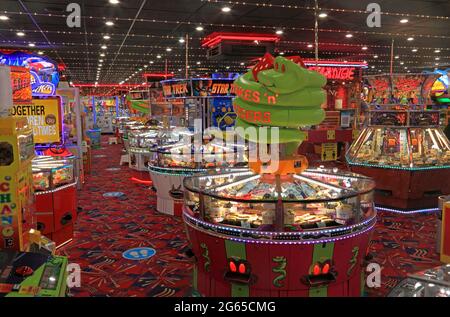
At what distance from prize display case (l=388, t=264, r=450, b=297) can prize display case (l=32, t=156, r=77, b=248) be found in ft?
16.0

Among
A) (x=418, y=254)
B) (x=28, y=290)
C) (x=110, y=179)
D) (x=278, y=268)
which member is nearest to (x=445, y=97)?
(x=418, y=254)

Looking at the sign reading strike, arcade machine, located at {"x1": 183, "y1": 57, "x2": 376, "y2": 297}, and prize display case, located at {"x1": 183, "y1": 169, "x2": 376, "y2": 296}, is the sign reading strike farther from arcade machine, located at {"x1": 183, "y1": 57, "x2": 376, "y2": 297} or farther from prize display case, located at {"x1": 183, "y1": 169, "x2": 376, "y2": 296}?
prize display case, located at {"x1": 183, "y1": 169, "x2": 376, "y2": 296}

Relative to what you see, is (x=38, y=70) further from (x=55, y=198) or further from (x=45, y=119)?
(x=55, y=198)

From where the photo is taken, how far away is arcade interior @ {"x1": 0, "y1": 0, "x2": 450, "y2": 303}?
393 cm

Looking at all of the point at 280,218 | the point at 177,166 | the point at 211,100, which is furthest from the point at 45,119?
the point at 280,218

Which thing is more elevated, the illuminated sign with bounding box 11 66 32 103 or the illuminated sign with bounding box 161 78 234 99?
the illuminated sign with bounding box 161 78 234 99

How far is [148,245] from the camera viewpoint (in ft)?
20.6

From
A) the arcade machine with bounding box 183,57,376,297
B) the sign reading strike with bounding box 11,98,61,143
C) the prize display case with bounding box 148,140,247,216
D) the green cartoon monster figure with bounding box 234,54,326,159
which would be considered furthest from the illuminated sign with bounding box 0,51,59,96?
the green cartoon monster figure with bounding box 234,54,326,159

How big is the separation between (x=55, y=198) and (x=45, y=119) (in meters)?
1.67

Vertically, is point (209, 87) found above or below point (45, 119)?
above

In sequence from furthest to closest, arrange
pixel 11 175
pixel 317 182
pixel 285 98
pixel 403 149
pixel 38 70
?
pixel 403 149 < pixel 38 70 < pixel 317 182 < pixel 285 98 < pixel 11 175

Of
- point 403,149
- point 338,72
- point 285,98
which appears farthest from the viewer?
point 338,72

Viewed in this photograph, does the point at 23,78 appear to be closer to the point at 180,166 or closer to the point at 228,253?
the point at 228,253

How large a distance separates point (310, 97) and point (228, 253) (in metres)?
1.70
